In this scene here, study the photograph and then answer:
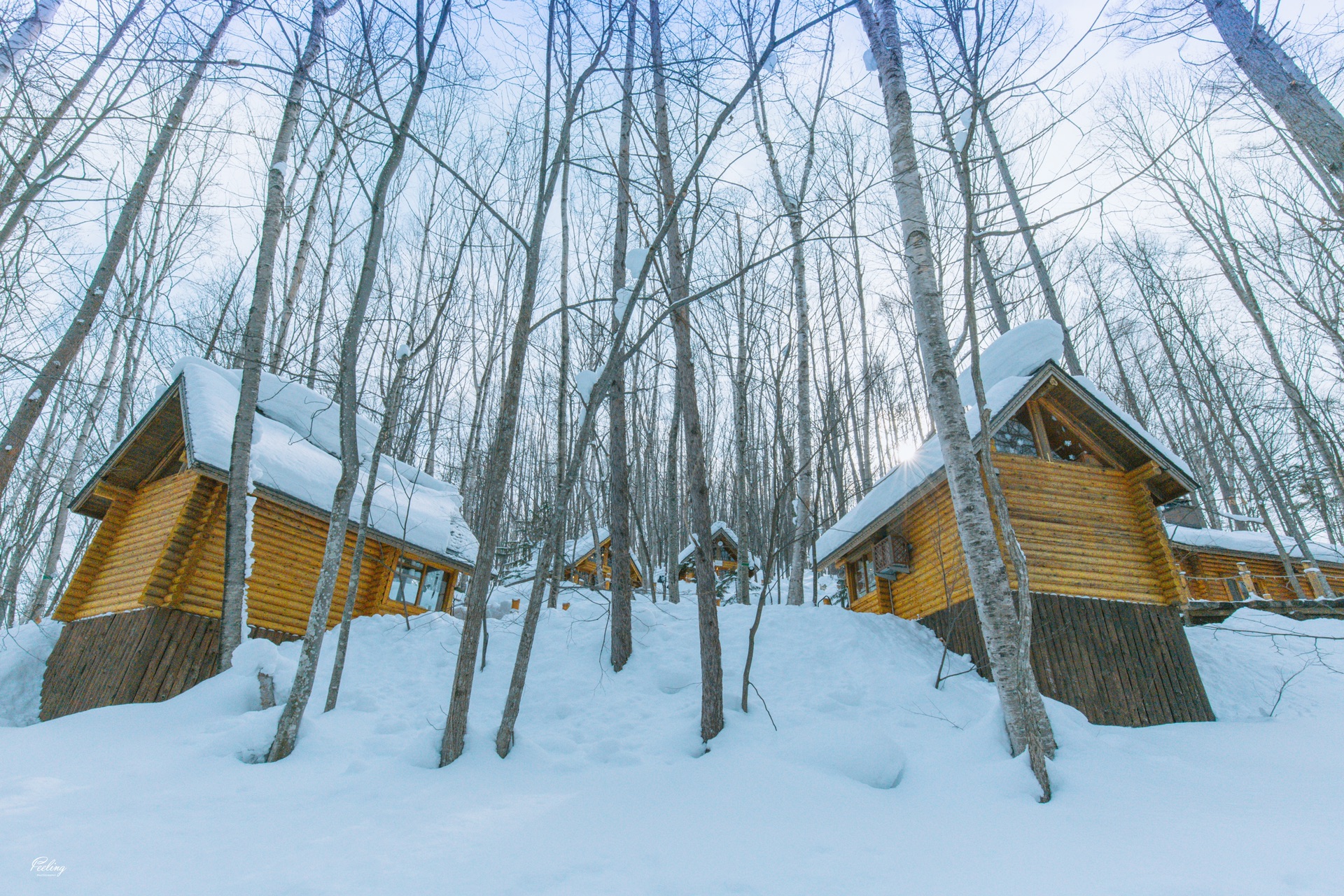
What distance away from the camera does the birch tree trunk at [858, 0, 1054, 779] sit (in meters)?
5.09

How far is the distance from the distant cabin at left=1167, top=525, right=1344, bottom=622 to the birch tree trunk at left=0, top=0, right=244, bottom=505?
21751 mm

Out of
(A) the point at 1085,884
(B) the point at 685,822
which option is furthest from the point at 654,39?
Result: (A) the point at 1085,884

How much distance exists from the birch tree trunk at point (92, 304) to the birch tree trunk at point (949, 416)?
6.26m

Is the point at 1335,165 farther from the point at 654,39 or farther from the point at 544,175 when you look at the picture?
the point at 544,175

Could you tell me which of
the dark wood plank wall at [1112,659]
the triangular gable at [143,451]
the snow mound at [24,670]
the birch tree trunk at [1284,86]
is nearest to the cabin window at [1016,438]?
the dark wood plank wall at [1112,659]

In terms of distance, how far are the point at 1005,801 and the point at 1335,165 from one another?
6.01 m

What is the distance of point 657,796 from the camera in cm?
475

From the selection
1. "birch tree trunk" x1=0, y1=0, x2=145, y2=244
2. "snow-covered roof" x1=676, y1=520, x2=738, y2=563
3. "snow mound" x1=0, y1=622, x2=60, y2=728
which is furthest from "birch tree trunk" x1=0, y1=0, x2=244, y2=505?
"snow-covered roof" x1=676, y1=520, x2=738, y2=563

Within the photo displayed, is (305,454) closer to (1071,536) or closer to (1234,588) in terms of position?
(1071,536)

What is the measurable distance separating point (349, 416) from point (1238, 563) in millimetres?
21445

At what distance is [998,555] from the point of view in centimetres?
534

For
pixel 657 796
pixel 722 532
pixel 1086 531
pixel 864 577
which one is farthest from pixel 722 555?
pixel 657 796

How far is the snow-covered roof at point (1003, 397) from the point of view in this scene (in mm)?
10125
